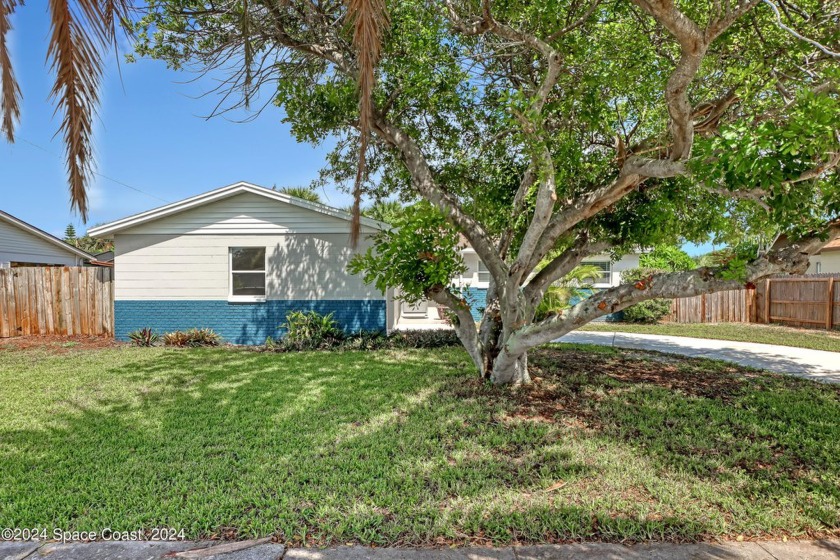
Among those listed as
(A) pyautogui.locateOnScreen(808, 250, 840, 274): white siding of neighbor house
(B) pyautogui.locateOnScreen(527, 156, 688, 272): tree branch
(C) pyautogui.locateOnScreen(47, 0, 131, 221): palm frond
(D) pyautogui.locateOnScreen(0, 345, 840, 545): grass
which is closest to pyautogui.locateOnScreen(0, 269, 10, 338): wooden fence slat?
(D) pyautogui.locateOnScreen(0, 345, 840, 545): grass

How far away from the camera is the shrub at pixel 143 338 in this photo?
10.6 metres

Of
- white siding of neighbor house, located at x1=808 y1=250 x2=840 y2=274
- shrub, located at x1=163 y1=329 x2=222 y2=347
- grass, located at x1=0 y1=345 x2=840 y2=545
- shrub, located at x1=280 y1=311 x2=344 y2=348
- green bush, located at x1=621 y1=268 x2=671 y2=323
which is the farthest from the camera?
white siding of neighbor house, located at x1=808 y1=250 x2=840 y2=274

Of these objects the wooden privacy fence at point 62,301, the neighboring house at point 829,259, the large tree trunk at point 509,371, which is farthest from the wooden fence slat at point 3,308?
the neighboring house at point 829,259

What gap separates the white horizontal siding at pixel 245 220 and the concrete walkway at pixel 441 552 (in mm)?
8838

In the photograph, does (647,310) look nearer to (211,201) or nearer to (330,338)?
(330,338)

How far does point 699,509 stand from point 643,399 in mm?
2912

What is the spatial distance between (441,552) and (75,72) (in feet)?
9.80

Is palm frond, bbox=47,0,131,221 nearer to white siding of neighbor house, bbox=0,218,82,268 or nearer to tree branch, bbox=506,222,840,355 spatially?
tree branch, bbox=506,222,840,355

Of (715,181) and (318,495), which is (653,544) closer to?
(318,495)

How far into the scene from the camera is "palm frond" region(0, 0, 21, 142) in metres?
1.42

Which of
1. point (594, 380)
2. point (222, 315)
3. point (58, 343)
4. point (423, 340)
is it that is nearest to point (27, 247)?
point (58, 343)

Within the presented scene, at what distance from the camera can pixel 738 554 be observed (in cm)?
260

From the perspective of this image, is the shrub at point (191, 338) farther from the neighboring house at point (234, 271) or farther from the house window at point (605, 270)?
the house window at point (605, 270)

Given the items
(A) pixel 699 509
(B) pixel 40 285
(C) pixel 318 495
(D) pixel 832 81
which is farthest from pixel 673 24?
(B) pixel 40 285
